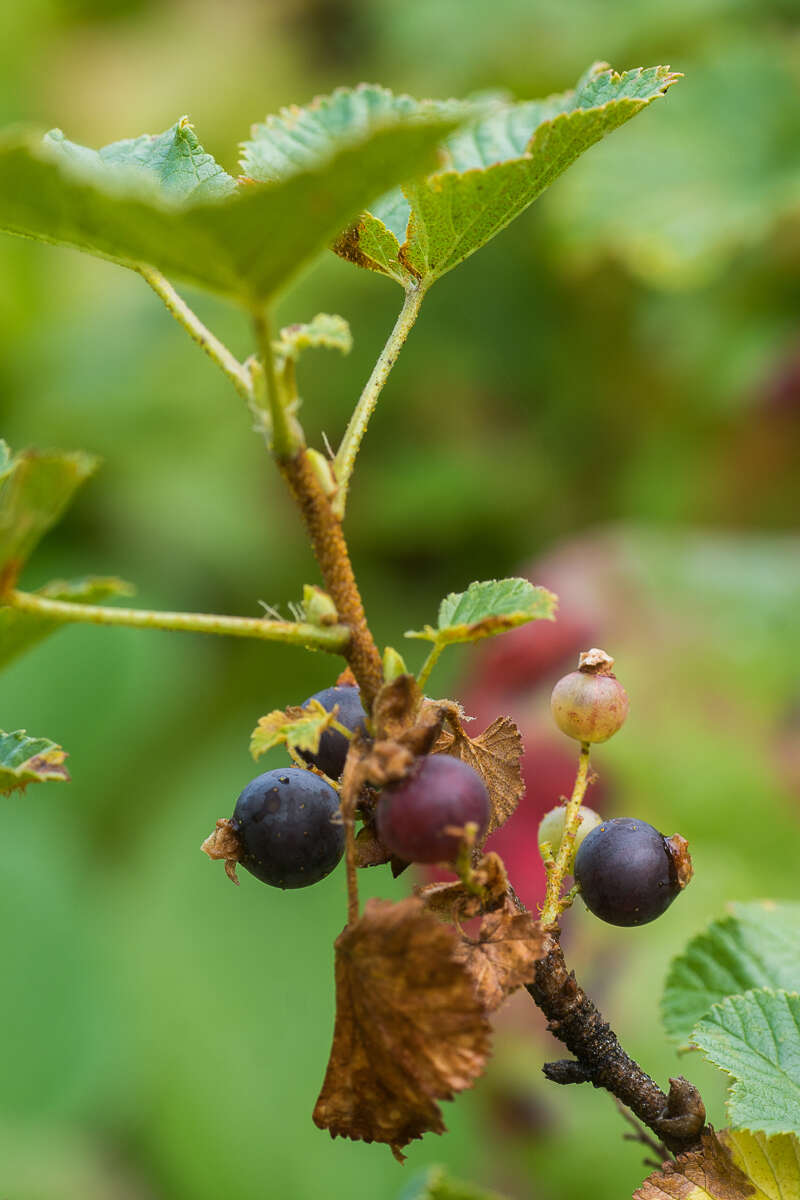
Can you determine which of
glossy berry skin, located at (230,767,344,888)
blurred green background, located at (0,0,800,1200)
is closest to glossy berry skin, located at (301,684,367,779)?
glossy berry skin, located at (230,767,344,888)

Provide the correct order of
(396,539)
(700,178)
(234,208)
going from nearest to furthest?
1. (234,208)
2. (700,178)
3. (396,539)

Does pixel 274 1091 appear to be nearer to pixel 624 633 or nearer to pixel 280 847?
pixel 624 633

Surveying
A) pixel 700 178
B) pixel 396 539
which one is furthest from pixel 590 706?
pixel 396 539

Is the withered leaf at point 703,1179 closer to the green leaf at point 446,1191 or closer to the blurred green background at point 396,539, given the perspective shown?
the green leaf at point 446,1191

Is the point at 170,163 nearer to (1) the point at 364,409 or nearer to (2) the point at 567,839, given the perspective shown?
(1) the point at 364,409

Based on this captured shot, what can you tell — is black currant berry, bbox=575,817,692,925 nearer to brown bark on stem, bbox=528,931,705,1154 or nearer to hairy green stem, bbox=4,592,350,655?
brown bark on stem, bbox=528,931,705,1154

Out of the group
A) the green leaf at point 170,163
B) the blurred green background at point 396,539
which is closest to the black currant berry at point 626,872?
the green leaf at point 170,163
